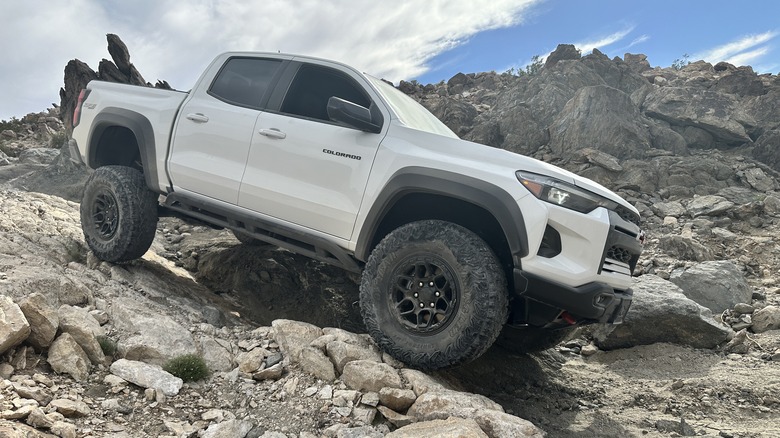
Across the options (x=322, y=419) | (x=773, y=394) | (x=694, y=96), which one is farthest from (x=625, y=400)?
(x=694, y=96)

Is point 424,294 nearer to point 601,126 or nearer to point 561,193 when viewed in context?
point 561,193

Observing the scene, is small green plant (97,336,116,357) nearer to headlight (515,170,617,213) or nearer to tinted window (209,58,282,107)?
tinted window (209,58,282,107)

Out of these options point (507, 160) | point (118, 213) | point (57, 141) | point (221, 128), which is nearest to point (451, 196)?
point (507, 160)

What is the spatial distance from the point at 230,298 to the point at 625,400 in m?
3.97

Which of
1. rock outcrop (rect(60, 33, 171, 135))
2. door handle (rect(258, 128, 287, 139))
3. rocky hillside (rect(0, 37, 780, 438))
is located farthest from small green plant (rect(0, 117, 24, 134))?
door handle (rect(258, 128, 287, 139))

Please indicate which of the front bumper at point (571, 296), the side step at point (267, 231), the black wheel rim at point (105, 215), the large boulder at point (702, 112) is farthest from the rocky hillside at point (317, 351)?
the large boulder at point (702, 112)

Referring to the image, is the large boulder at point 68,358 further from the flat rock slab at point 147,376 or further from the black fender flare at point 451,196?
the black fender flare at point 451,196

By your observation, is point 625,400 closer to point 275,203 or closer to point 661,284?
point 661,284

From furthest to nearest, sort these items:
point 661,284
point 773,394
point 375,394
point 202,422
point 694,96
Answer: point 694,96 < point 661,284 < point 773,394 < point 375,394 < point 202,422

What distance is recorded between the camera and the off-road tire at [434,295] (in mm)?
3092

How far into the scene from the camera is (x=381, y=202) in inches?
138

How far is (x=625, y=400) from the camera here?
395cm

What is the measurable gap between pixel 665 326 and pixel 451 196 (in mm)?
3113

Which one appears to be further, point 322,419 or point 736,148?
point 736,148
